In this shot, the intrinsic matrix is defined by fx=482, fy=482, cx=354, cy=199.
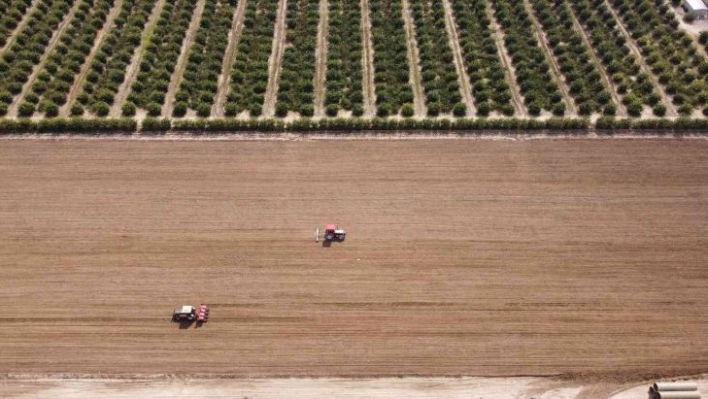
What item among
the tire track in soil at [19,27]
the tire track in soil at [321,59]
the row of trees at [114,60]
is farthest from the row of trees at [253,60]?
the tire track in soil at [19,27]

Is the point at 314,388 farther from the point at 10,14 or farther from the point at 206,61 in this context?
the point at 10,14

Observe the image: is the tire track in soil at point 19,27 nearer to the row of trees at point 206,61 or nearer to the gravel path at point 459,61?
the row of trees at point 206,61

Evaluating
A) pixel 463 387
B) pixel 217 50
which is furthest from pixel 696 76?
pixel 217 50

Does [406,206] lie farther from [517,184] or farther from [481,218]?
[517,184]

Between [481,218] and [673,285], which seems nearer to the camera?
[673,285]

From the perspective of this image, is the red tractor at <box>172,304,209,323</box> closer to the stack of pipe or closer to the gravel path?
the gravel path

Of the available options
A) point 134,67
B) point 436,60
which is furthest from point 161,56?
point 436,60
